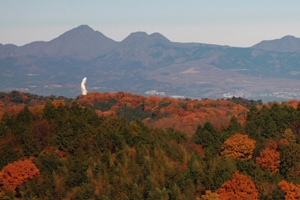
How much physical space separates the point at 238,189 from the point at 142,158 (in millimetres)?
7428

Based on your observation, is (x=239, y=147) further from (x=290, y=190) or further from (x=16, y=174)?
(x=16, y=174)

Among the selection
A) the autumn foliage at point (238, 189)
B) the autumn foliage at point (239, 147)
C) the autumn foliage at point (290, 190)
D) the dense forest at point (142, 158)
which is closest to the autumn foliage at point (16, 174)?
the dense forest at point (142, 158)

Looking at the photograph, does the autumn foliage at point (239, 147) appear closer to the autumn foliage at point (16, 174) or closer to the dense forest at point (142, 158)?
the dense forest at point (142, 158)

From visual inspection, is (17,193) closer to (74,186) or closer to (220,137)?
(74,186)

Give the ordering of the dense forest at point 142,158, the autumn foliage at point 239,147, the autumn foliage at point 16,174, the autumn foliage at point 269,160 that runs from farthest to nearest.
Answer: the autumn foliage at point 239,147 < the autumn foliage at point 269,160 < the autumn foliage at point 16,174 < the dense forest at point 142,158

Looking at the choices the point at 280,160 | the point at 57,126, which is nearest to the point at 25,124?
the point at 57,126

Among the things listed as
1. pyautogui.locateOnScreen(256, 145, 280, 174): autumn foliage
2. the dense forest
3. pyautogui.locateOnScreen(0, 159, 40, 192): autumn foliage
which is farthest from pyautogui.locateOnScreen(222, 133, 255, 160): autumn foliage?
pyautogui.locateOnScreen(0, 159, 40, 192): autumn foliage

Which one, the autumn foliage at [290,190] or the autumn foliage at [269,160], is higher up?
the autumn foliage at [269,160]

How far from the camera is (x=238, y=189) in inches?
1614

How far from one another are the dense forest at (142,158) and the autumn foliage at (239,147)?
0.07 m

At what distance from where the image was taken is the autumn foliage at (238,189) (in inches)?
1602

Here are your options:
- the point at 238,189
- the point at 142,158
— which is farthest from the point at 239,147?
the point at 238,189

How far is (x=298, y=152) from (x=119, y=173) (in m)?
11.8

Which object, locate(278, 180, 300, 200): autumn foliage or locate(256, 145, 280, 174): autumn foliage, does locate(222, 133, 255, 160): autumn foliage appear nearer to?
locate(256, 145, 280, 174): autumn foliage
